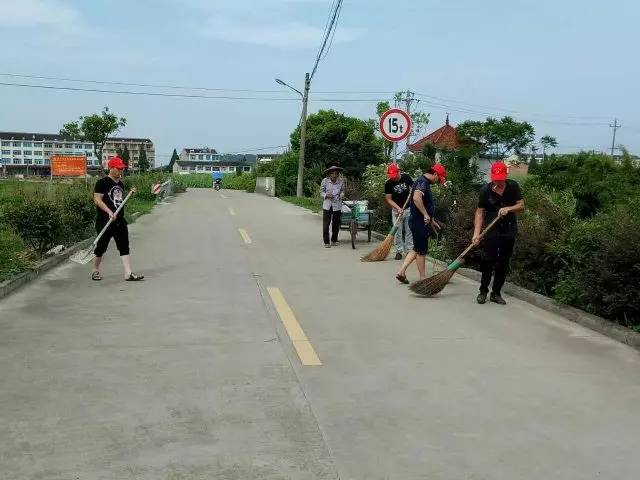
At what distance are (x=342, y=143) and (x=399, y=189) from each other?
33.7 m

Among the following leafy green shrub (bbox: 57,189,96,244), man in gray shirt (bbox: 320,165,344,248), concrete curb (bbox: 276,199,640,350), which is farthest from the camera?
man in gray shirt (bbox: 320,165,344,248)

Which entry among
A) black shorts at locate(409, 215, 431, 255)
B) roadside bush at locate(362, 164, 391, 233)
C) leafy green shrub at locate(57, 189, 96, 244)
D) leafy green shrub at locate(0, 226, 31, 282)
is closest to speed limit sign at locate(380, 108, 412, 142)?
roadside bush at locate(362, 164, 391, 233)

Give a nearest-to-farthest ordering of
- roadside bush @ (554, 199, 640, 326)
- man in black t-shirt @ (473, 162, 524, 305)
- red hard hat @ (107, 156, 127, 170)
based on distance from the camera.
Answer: roadside bush @ (554, 199, 640, 326)
man in black t-shirt @ (473, 162, 524, 305)
red hard hat @ (107, 156, 127, 170)

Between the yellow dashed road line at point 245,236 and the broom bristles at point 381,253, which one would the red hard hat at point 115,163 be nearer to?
the broom bristles at point 381,253

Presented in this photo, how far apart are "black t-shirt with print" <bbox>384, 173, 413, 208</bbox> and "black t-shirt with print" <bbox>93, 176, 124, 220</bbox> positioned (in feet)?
16.4

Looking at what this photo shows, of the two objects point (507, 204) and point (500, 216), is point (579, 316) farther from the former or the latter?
point (507, 204)

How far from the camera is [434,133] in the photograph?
5916cm

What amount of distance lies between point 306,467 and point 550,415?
1864mm

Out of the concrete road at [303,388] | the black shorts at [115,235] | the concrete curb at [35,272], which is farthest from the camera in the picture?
the black shorts at [115,235]

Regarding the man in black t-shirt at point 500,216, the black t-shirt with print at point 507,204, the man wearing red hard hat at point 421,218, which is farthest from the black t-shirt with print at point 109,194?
the black t-shirt with print at point 507,204

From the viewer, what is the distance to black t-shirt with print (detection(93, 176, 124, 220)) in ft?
31.7

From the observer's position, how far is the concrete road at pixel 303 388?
3.81 m

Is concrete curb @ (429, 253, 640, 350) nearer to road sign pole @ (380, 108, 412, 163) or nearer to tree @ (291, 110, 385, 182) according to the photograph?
road sign pole @ (380, 108, 412, 163)

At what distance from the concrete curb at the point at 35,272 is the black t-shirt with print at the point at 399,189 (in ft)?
19.5
